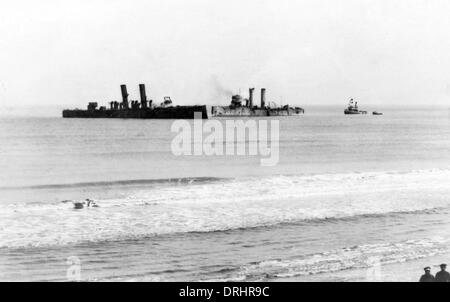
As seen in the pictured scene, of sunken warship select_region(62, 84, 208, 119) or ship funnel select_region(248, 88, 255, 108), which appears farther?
ship funnel select_region(248, 88, 255, 108)

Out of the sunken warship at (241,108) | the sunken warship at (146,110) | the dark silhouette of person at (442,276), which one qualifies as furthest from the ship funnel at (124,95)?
the dark silhouette of person at (442,276)

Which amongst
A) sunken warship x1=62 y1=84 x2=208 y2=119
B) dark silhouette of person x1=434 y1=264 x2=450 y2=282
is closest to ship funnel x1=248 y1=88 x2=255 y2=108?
sunken warship x1=62 y1=84 x2=208 y2=119

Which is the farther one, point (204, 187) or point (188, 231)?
point (204, 187)

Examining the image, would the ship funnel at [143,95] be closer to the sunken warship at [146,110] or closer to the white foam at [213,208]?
the sunken warship at [146,110]

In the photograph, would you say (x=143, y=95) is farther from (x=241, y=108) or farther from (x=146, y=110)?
(x=241, y=108)

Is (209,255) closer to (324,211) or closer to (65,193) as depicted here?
(324,211)

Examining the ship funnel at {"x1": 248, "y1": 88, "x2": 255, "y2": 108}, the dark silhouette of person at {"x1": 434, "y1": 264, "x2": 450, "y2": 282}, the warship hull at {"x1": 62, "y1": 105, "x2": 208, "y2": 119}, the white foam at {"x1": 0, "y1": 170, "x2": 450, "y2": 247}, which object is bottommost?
the white foam at {"x1": 0, "y1": 170, "x2": 450, "y2": 247}

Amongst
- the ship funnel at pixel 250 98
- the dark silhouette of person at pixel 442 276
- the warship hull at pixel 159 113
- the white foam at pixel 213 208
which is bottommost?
the white foam at pixel 213 208

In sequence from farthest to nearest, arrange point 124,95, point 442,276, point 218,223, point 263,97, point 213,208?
point 263,97
point 124,95
point 213,208
point 218,223
point 442,276

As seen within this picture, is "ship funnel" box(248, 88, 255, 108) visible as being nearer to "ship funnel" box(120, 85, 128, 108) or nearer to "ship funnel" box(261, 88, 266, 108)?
"ship funnel" box(261, 88, 266, 108)

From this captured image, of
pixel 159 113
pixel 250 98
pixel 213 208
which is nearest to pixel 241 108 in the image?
pixel 250 98

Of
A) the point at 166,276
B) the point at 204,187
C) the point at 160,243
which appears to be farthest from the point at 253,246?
the point at 204,187
